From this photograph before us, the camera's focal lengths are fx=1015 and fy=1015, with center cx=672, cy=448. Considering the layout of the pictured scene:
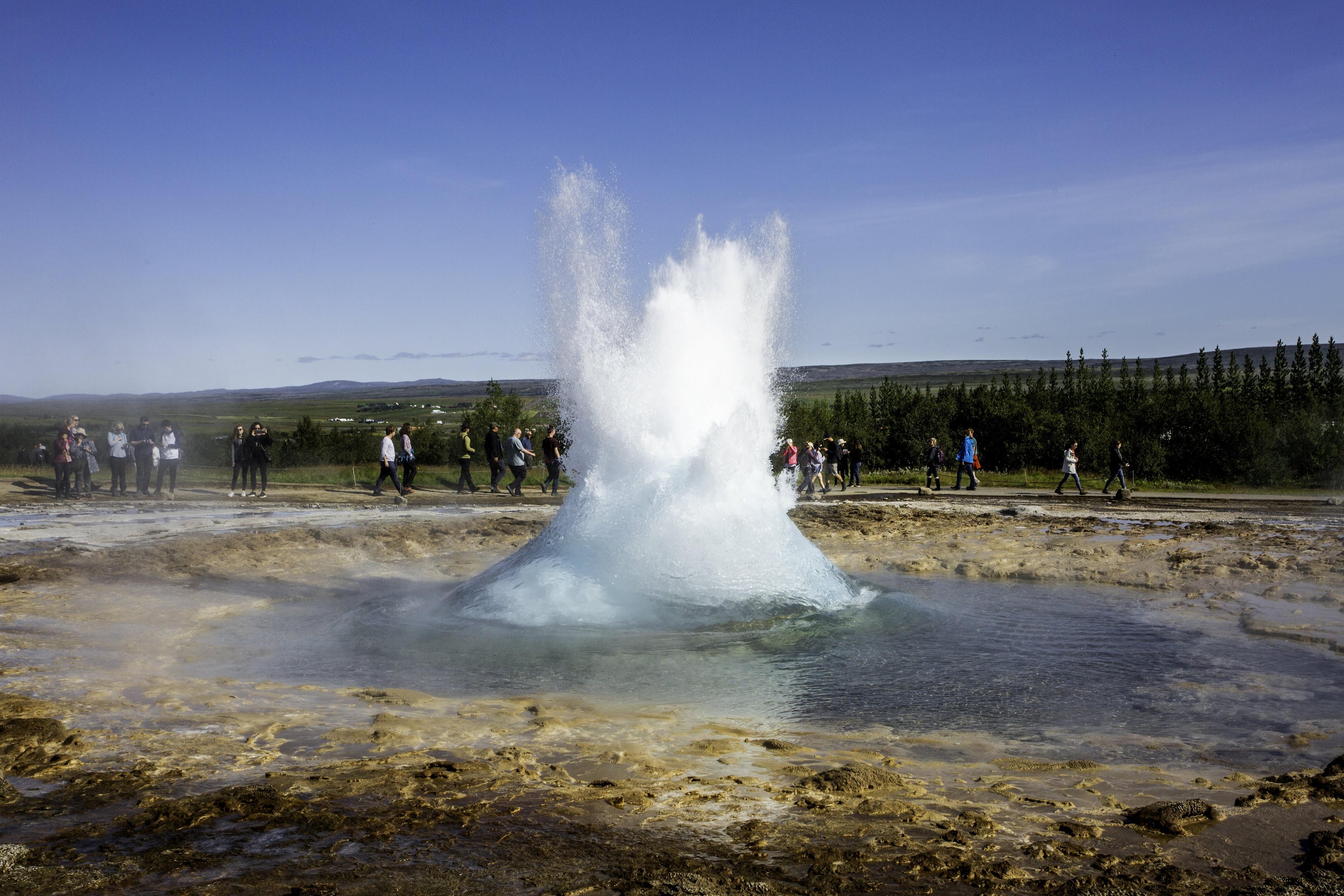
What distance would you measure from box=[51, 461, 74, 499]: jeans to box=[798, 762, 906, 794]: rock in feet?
65.2

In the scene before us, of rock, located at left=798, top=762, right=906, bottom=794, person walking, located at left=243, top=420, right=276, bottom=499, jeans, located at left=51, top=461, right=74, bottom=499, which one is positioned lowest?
rock, located at left=798, top=762, right=906, bottom=794

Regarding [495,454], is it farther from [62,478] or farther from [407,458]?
[62,478]

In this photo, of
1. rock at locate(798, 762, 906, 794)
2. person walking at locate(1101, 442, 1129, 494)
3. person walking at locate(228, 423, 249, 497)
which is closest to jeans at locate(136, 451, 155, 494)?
person walking at locate(228, 423, 249, 497)

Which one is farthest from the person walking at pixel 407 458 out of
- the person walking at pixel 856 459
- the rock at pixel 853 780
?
the rock at pixel 853 780

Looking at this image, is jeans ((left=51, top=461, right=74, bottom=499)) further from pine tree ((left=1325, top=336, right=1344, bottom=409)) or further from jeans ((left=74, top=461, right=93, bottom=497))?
pine tree ((left=1325, top=336, right=1344, bottom=409))

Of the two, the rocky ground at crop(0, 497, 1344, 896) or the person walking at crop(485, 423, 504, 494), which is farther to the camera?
the person walking at crop(485, 423, 504, 494)

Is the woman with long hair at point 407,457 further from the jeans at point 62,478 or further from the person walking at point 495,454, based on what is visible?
the jeans at point 62,478

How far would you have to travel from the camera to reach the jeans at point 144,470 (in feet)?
69.2

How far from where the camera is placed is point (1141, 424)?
116 ft

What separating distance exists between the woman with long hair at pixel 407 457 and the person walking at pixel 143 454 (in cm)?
503

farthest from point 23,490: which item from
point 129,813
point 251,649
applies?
point 129,813

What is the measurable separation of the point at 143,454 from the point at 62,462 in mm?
1465

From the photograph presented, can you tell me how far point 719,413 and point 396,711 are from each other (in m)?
4.94

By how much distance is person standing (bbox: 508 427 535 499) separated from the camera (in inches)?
856
